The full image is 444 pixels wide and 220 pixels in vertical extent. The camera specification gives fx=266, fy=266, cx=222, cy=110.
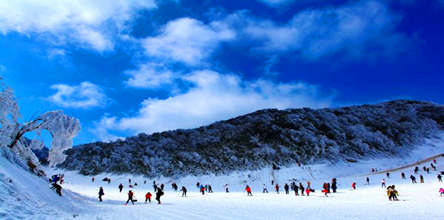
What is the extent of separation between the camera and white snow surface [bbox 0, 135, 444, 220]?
13109 millimetres

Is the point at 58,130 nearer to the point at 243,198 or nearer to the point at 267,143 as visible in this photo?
→ the point at 243,198

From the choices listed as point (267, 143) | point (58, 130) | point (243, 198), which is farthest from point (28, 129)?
point (267, 143)

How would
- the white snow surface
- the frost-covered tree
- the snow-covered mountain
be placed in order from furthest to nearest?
the snow-covered mountain < the frost-covered tree < the white snow surface

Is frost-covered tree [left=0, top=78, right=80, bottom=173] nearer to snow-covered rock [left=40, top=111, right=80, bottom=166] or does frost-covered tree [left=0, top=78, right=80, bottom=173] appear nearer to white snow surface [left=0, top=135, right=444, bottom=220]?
snow-covered rock [left=40, top=111, right=80, bottom=166]

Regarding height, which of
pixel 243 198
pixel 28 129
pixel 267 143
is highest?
pixel 267 143

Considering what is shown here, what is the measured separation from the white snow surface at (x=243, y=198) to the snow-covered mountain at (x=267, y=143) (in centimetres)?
422

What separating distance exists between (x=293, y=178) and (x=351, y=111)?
5912 centimetres

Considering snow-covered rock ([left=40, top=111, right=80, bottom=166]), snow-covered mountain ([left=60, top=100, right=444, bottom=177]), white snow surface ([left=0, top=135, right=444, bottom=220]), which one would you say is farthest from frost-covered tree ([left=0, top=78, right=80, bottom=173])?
snow-covered mountain ([left=60, top=100, right=444, bottom=177])

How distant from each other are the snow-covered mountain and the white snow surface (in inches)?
166

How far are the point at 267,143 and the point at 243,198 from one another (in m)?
43.6

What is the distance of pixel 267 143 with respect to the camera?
68438 mm

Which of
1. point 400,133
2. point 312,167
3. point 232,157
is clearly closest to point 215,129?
point 232,157

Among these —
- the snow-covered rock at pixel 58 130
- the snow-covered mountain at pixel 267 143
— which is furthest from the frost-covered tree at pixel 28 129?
the snow-covered mountain at pixel 267 143

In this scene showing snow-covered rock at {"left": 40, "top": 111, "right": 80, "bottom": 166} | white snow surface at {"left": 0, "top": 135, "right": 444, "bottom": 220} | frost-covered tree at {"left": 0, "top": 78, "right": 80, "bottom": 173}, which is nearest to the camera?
white snow surface at {"left": 0, "top": 135, "right": 444, "bottom": 220}
